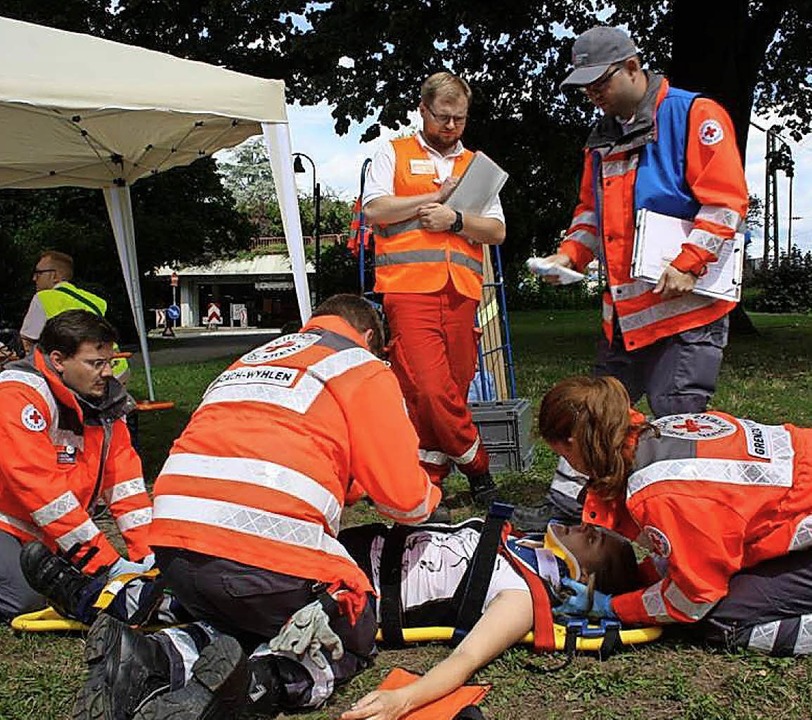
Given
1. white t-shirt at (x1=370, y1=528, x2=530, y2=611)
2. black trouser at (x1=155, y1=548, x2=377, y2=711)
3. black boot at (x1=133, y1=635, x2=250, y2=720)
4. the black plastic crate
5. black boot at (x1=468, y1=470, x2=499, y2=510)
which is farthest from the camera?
the black plastic crate

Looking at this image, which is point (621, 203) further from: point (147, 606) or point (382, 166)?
point (147, 606)

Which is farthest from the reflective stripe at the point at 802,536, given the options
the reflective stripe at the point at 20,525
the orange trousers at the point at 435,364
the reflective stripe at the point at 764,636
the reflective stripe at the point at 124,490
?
the reflective stripe at the point at 20,525

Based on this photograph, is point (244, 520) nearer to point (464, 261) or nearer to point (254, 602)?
point (254, 602)

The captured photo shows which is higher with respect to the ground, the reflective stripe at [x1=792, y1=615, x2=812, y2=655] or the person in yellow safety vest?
the person in yellow safety vest

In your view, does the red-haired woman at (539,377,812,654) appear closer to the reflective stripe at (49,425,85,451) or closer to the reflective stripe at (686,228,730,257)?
the reflective stripe at (686,228,730,257)

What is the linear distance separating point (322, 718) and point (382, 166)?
107 inches

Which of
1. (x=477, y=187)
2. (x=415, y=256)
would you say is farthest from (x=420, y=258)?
(x=477, y=187)

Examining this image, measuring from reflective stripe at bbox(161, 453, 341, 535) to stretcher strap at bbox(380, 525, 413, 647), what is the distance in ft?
1.63

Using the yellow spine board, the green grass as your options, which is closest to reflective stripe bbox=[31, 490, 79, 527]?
the green grass

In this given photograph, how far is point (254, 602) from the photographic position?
2506 millimetres

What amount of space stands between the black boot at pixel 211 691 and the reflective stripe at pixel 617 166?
91.2 inches

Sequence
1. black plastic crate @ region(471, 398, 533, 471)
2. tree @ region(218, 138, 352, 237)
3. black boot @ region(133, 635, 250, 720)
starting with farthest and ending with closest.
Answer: tree @ region(218, 138, 352, 237), black plastic crate @ region(471, 398, 533, 471), black boot @ region(133, 635, 250, 720)

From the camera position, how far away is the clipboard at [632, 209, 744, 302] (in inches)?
135

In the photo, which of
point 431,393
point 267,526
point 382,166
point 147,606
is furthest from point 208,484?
point 382,166
